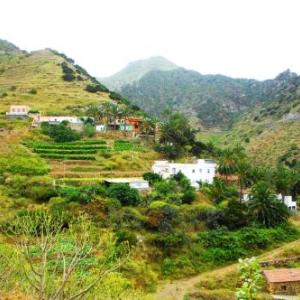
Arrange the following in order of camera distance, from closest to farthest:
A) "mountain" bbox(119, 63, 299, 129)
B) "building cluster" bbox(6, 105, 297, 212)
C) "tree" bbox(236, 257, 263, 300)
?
"tree" bbox(236, 257, 263, 300) → "building cluster" bbox(6, 105, 297, 212) → "mountain" bbox(119, 63, 299, 129)

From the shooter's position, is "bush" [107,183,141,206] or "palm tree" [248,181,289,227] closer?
"bush" [107,183,141,206]

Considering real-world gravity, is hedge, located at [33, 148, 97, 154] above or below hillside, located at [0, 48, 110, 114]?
below

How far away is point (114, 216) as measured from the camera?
4997cm

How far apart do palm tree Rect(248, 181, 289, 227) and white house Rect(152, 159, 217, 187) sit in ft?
33.5

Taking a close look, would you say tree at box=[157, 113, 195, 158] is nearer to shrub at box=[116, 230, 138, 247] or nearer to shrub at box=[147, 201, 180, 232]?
shrub at box=[147, 201, 180, 232]

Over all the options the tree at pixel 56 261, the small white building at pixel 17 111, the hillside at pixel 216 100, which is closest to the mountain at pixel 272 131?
the hillside at pixel 216 100

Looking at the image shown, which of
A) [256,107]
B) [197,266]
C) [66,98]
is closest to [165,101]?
[256,107]

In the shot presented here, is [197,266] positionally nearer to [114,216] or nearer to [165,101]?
[114,216]

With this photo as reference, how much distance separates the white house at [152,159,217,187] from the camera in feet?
212

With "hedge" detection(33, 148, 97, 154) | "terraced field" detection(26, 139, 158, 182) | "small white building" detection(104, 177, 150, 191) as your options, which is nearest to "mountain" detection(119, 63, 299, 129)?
"terraced field" detection(26, 139, 158, 182)

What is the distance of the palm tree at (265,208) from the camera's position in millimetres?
54656

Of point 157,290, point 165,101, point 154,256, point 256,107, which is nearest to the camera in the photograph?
point 157,290

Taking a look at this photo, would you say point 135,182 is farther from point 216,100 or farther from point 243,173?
point 216,100

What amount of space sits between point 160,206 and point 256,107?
115012 millimetres
